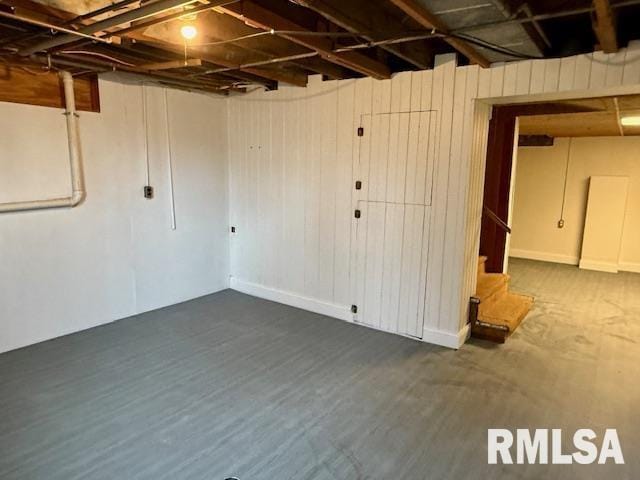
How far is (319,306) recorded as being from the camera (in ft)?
14.5

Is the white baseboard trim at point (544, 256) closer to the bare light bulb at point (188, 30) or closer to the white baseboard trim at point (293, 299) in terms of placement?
the white baseboard trim at point (293, 299)

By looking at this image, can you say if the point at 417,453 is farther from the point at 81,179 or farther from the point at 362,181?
the point at 81,179

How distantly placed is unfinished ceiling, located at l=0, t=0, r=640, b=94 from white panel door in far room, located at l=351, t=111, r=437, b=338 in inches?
20.7

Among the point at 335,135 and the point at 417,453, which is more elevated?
the point at 335,135

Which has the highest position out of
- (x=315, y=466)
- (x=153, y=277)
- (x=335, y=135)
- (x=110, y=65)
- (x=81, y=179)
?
(x=110, y=65)

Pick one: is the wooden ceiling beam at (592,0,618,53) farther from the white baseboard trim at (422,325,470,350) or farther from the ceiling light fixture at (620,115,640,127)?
the ceiling light fixture at (620,115,640,127)

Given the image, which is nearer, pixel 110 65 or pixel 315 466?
pixel 315 466

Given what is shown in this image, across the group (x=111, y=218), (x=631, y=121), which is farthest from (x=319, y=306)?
(x=631, y=121)

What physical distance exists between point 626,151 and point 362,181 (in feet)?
16.3

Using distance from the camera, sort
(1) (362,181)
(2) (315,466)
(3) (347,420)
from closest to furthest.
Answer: (2) (315,466), (3) (347,420), (1) (362,181)

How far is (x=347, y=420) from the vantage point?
2.55 metres

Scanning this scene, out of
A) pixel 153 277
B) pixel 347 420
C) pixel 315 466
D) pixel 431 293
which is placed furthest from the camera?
pixel 153 277

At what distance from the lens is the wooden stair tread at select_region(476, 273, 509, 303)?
4.09m

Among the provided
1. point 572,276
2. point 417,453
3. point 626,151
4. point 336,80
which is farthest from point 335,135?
point 626,151
